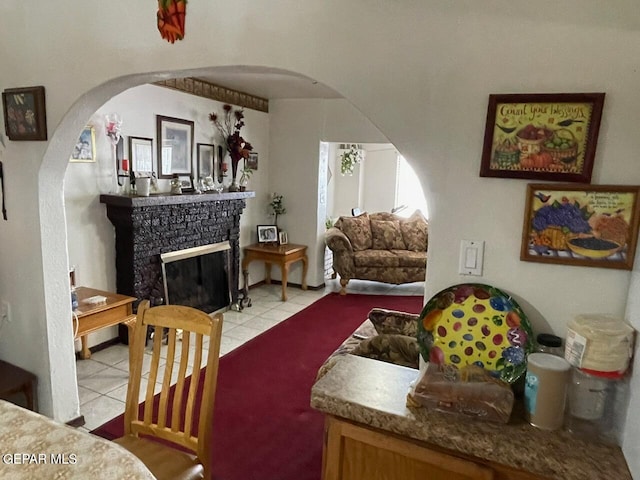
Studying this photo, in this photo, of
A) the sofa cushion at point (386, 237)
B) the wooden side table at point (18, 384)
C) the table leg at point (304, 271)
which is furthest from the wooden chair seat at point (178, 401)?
the sofa cushion at point (386, 237)

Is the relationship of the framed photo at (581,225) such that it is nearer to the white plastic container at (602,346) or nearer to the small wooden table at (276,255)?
the white plastic container at (602,346)

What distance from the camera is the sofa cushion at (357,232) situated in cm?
585

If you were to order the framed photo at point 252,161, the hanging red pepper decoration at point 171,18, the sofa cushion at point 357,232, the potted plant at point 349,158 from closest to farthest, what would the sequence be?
the hanging red pepper decoration at point 171,18
the framed photo at point 252,161
the sofa cushion at point 357,232
the potted plant at point 349,158

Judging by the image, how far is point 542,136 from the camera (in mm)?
1328

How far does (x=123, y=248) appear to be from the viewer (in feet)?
12.1

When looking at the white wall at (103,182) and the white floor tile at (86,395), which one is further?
the white wall at (103,182)

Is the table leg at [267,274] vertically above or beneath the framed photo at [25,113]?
beneath

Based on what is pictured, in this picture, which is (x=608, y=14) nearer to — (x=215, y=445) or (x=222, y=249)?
(x=215, y=445)

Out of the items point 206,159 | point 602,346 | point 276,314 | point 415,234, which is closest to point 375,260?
point 415,234

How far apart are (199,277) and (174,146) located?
4.30 feet

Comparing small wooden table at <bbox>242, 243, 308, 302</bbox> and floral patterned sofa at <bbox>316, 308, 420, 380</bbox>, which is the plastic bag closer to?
floral patterned sofa at <bbox>316, 308, 420, 380</bbox>

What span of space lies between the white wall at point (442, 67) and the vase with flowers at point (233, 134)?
2672 mm

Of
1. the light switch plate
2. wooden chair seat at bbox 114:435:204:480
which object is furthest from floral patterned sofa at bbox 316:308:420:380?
wooden chair seat at bbox 114:435:204:480

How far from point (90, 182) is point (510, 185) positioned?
319cm
